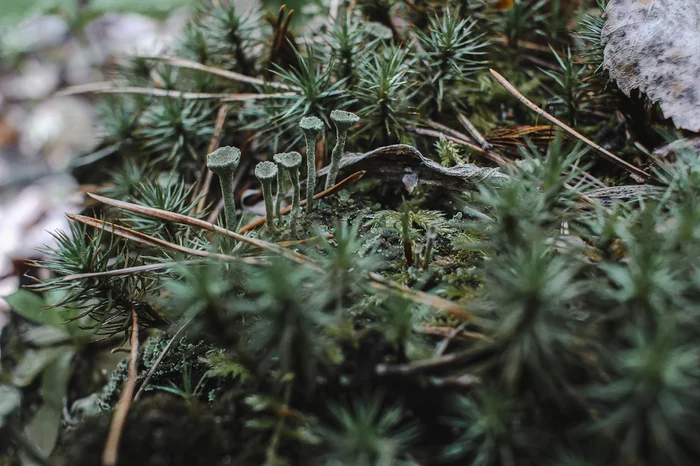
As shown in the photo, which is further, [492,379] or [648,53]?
[648,53]

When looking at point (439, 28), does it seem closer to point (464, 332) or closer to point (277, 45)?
point (277, 45)

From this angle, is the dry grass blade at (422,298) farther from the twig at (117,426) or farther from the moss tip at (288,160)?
the twig at (117,426)

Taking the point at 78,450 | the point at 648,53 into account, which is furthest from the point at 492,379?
the point at 648,53

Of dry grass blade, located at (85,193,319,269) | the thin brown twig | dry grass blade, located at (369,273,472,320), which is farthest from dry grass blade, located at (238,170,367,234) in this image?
dry grass blade, located at (369,273,472,320)

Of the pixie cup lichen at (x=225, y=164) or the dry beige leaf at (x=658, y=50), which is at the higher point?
the dry beige leaf at (x=658, y=50)

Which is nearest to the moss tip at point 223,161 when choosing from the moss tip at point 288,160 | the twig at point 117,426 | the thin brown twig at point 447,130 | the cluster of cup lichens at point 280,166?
the cluster of cup lichens at point 280,166

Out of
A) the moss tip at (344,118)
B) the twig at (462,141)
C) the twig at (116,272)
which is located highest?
the moss tip at (344,118)
